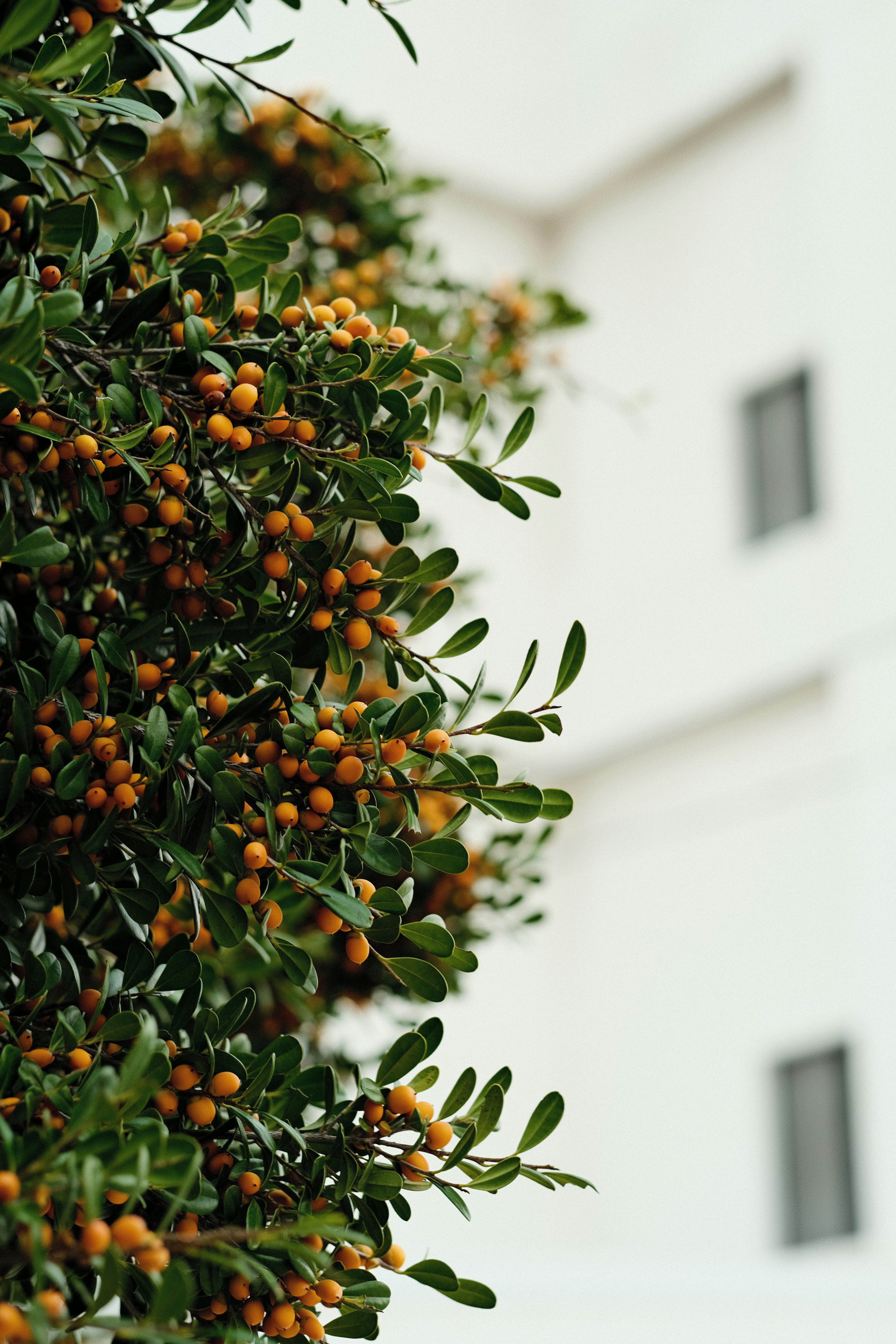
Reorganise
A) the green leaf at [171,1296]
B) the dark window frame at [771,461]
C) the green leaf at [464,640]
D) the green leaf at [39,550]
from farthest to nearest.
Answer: the dark window frame at [771,461] → the green leaf at [464,640] → the green leaf at [39,550] → the green leaf at [171,1296]

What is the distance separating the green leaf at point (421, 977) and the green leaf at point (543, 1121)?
9 centimetres

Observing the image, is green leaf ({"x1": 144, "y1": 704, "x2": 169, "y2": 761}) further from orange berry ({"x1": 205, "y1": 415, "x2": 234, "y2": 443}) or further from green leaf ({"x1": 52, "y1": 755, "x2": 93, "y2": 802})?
orange berry ({"x1": 205, "y1": 415, "x2": 234, "y2": 443})

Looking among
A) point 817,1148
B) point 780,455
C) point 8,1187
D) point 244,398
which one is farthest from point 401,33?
point 780,455

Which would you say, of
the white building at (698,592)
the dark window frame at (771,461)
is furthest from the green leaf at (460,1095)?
the dark window frame at (771,461)

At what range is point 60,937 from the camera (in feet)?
3.58

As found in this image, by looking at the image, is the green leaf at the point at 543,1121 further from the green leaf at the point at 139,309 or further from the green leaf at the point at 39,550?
the green leaf at the point at 139,309

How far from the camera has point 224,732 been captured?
0.95 meters

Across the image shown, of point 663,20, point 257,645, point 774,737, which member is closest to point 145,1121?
point 257,645

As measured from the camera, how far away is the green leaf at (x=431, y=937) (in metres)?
0.90

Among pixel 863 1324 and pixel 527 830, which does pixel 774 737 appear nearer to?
pixel 527 830

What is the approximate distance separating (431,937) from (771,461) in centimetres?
631

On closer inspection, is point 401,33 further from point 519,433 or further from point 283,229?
point 519,433

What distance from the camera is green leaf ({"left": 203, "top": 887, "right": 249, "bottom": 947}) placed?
0.90 meters

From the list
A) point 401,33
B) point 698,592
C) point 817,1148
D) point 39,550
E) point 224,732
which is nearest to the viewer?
point 39,550
